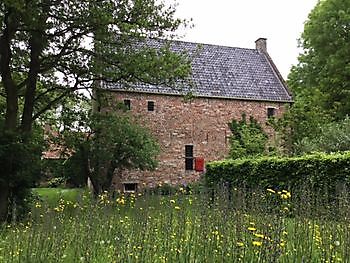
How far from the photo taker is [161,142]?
89.4 feet

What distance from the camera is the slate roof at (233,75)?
28672 millimetres

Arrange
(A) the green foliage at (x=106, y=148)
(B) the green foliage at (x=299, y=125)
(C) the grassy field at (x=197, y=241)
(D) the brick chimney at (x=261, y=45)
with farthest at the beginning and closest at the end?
1. (D) the brick chimney at (x=261, y=45)
2. (B) the green foliage at (x=299, y=125)
3. (A) the green foliage at (x=106, y=148)
4. (C) the grassy field at (x=197, y=241)

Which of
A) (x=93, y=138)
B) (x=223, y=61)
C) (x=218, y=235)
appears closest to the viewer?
(x=218, y=235)

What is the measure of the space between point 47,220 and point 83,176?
18169 millimetres

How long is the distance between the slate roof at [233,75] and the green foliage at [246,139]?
5.68 feet

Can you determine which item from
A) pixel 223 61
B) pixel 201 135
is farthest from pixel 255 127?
pixel 223 61

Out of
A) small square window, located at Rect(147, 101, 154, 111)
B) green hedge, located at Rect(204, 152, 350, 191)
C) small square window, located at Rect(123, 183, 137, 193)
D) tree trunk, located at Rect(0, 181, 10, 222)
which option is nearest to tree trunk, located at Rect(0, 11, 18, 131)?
tree trunk, located at Rect(0, 181, 10, 222)

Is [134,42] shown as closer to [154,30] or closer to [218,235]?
[154,30]

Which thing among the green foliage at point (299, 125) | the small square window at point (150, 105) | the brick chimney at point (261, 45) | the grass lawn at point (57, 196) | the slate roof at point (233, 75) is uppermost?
the brick chimney at point (261, 45)

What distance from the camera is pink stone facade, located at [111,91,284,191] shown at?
26.8m

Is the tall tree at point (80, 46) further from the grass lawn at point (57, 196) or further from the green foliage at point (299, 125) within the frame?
the green foliage at point (299, 125)

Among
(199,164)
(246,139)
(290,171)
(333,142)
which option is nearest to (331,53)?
(246,139)

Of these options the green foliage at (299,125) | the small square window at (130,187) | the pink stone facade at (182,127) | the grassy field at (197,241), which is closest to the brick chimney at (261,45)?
the pink stone facade at (182,127)

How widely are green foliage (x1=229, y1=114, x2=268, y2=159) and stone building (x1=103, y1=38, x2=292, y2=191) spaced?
0.62m
